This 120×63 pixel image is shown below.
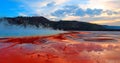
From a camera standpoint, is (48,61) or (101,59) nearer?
(48,61)

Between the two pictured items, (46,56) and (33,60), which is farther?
(46,56)

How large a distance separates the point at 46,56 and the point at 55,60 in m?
1.09

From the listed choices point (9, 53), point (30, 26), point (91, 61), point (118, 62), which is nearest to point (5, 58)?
point (9, 53)

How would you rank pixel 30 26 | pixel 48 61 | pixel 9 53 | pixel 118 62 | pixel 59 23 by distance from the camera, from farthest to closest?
pixel 59 23
pixel 30 26
pixel 9 53
pixel 118 62
pixel 48 61

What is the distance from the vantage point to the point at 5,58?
39.9 ft

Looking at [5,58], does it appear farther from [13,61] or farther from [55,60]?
[55,60]

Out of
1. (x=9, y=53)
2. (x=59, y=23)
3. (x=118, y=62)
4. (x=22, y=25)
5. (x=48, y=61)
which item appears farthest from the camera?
(x=59, y=23)

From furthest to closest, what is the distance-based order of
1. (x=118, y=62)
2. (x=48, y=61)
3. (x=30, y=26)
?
(x=30, y=26) < (x=118, y=62) < (x=48, y=61)

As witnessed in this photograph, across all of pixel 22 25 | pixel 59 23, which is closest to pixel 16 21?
pixel 22 25

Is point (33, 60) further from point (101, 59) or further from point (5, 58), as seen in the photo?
point (101, 59)

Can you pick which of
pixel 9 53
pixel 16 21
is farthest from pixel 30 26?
pixel 9 53

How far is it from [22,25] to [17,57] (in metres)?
47.4

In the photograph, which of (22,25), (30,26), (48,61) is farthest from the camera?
(30,26)

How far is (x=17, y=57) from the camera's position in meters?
→ 12.4
